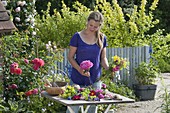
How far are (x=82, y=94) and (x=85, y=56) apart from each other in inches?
25.0

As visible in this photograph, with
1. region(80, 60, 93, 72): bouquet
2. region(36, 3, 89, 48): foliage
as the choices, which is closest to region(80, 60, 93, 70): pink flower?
region(80, 60, 93, 72): bouquet

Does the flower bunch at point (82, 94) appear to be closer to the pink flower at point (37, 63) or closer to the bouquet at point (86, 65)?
the bouquet at point (86, 65)

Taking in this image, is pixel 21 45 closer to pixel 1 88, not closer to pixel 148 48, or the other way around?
pixel 1 88

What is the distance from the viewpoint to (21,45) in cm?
877

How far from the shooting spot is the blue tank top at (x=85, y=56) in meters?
5.83

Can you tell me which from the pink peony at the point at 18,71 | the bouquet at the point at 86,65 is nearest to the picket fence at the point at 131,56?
the pink peony at the point at 18,71

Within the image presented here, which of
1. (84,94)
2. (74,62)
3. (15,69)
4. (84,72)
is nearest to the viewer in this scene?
(84,94)

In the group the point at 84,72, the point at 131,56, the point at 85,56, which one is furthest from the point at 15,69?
the point at 131,56

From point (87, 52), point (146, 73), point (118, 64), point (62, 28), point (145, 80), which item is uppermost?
point (87, 52)

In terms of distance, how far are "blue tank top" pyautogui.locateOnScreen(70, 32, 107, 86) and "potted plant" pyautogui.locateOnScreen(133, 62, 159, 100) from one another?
171 inches

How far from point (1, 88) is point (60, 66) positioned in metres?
3.06

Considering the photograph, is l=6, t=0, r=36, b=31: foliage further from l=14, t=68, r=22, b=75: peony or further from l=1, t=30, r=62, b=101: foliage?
l=14, t=68, r=22, b=75: peony

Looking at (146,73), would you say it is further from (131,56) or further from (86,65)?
(86,65)

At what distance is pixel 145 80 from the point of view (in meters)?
10.3
